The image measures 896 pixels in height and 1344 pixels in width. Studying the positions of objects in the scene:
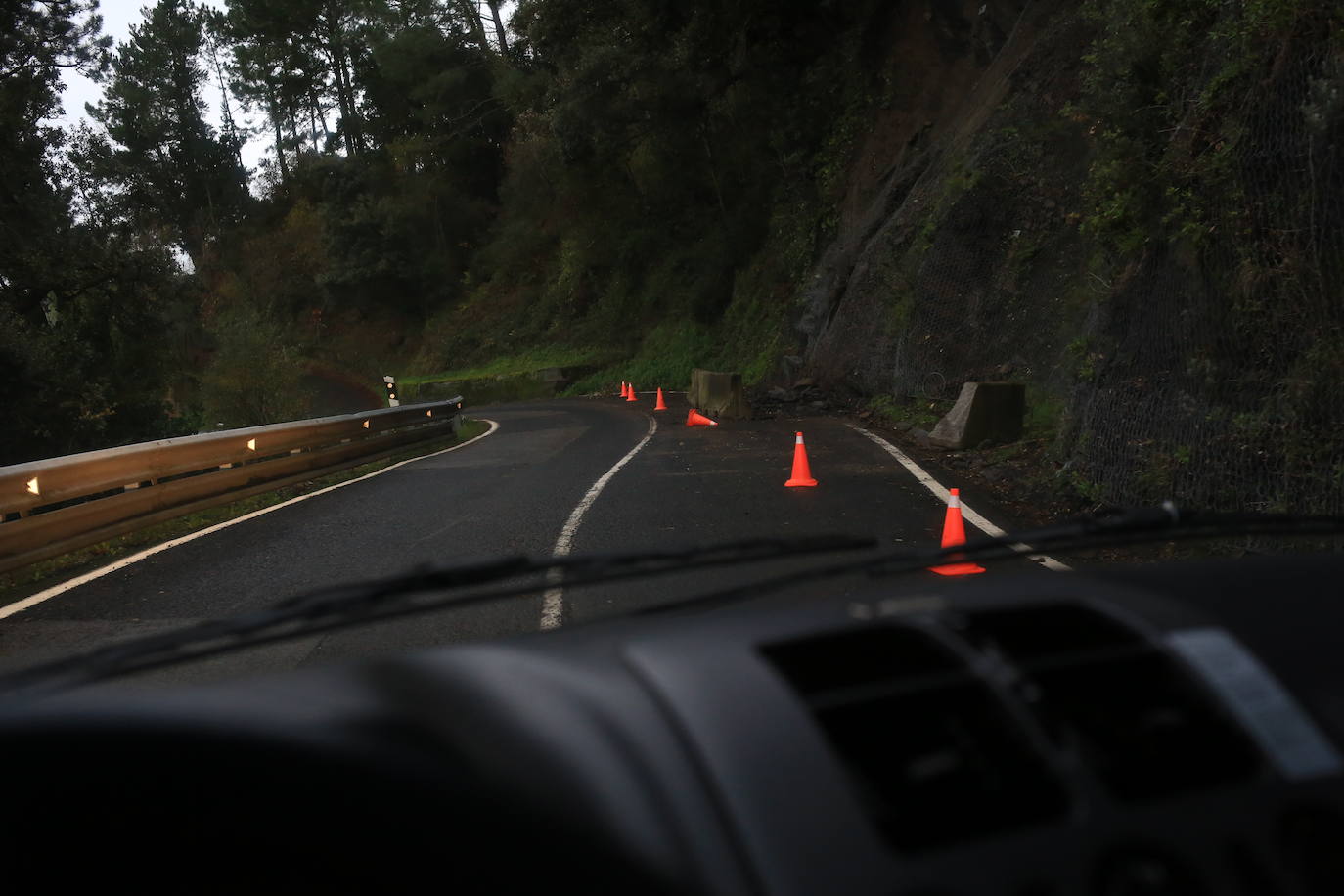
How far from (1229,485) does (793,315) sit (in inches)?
977

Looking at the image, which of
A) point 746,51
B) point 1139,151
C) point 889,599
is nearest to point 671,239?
point 746,51

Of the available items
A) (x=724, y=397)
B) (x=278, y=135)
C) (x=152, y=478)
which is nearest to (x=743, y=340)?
(x=724, y=397)

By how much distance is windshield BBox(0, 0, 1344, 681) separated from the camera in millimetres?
7891

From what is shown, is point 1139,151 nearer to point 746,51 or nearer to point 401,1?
point 746,51

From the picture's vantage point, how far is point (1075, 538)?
2646 mm

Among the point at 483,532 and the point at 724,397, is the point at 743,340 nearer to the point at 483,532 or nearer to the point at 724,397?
the point at 724,397

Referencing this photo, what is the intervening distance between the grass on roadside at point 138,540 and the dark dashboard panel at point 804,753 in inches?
306

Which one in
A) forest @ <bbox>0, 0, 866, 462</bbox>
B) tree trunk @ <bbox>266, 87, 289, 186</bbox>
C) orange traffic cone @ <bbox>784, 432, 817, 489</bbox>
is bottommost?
orange traffic cone @ <bbox>784, 432, 817, 489</bbox>

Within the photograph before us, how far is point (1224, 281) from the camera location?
29.8 ft

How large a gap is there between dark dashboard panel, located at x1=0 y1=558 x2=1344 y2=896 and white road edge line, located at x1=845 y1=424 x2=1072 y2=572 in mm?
971

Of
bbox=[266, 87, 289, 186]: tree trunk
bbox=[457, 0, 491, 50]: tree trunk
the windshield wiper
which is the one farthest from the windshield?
bbox=[266, 87, 289, 186]: tree trunk

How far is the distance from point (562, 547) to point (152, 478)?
203 inches

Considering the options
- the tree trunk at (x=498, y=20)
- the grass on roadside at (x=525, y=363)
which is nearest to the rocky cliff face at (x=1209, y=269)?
the grass on roadside at (x=525, y=363)

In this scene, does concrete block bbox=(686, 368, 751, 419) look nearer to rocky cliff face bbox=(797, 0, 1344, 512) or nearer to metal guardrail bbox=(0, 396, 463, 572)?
rocky cliff face bbox=(797, 0, 1344, 512)
